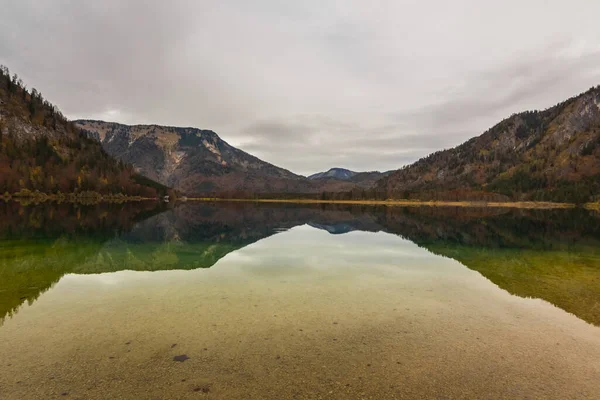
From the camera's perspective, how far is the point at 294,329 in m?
12.1

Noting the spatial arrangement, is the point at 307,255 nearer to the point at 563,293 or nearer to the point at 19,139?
the point at 563,293

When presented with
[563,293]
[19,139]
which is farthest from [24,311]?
[19,139]

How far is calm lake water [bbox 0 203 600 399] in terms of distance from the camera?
8.21 metres

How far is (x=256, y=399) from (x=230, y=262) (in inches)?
779

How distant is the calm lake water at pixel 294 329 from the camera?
821 cm

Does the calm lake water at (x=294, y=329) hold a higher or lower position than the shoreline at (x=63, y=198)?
lower

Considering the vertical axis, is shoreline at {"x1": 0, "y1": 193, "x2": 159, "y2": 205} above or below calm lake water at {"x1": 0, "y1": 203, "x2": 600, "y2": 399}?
above

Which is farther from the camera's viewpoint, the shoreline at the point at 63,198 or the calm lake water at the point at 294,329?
the shoreline at the point at 63,198

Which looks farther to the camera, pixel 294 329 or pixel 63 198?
pixel 63 198

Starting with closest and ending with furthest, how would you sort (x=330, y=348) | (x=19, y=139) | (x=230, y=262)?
(x=330, y=348) → (x=230, y=262) → (x=19, y=139)

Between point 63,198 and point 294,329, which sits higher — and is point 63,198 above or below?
above

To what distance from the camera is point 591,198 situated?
192 m

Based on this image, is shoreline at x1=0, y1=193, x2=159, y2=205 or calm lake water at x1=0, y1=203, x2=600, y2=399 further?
shoreline at x1=0, y1=193, x2=159, y2=205

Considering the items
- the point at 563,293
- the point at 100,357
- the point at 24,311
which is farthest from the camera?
the point at 563,293
